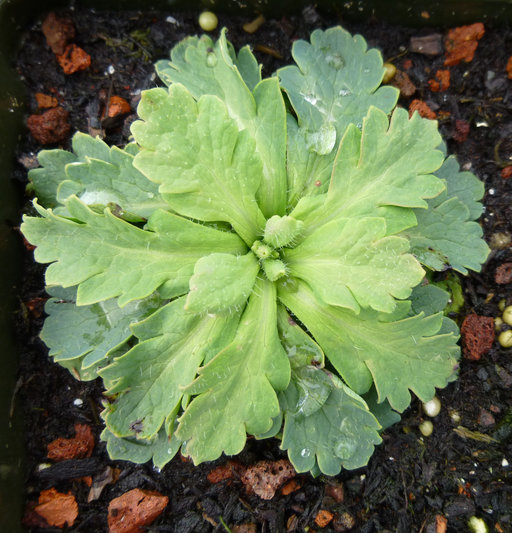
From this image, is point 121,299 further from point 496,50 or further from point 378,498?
point 496,50

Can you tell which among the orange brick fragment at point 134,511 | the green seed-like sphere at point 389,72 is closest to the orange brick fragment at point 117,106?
the green seed-like sphere at point 389,72

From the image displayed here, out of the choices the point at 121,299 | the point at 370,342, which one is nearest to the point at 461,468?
the point at 370,342

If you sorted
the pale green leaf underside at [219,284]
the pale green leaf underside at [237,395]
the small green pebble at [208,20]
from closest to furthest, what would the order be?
the pale green leaf underside at [219,284] → the pale green leaf underside at [237,395] → the small green pebble at [208,20]

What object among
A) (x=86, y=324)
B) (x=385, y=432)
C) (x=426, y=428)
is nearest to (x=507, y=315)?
(x=426, y=428)

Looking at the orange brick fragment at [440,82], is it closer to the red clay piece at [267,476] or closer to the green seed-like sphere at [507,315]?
the green seed-like sphere at [507,315]

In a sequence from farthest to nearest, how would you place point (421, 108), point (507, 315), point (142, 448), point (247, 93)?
point (421, 108) < point (507, 315) < point (142, 448) < point (247, 93)

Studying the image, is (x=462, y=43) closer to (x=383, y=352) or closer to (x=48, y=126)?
(x=383, y=352)
